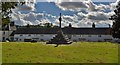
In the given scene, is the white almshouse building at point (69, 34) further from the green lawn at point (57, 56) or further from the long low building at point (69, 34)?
the green lawn at point (57, 56)

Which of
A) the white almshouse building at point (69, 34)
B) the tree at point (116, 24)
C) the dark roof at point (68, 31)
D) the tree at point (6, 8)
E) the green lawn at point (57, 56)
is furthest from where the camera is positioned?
the dark roof at point (68, 31)

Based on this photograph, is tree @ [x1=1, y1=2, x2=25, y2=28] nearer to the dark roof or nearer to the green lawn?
the green lawn

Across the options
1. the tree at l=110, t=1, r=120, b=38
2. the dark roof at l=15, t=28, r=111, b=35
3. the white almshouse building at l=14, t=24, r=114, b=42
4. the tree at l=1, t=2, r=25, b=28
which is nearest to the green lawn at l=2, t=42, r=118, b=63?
the tree at l=1, t=2, r=25, b=28

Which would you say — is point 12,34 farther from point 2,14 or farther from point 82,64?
point 82,64

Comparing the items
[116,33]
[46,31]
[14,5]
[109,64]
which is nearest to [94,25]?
[46,31]

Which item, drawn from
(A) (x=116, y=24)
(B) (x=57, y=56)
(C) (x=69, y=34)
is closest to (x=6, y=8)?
(B) (x=57, y=56)

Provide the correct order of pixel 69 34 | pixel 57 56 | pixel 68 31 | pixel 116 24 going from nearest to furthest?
pixel 57 56 → pixel 116 24 → pixel 69 34 → pixel 68 31

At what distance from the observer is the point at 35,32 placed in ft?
420

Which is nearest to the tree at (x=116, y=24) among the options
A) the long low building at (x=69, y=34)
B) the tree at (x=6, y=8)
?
the long low building at (x=69, y=34)

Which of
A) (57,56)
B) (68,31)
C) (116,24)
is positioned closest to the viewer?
(57,56)

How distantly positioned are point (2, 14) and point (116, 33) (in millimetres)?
52949

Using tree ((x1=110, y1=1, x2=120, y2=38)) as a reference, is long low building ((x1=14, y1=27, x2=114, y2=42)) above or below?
below

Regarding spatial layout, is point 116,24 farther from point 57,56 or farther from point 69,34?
point 57,56

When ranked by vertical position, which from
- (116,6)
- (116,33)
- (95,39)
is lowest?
(95,39)
